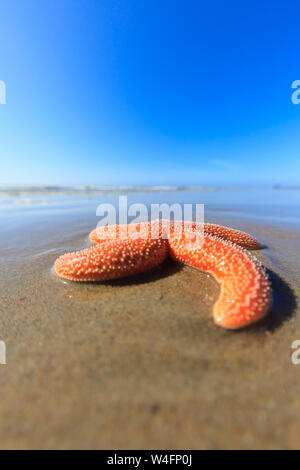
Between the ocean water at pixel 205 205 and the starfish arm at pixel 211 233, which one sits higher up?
the ocean water at pixel 205 205

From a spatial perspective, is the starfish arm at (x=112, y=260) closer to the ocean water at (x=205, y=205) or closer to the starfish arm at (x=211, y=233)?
the starfish arm at (x=211, y=233)

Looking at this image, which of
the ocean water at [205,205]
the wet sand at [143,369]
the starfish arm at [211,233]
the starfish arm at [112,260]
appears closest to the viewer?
the wet sand at [143,369]

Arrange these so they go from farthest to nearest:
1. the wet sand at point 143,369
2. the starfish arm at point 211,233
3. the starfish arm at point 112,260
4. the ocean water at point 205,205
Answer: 1. the ocean water at point 205,205
2. the starfish arm at point 211,233
3. the starfish arm at point 112,260
4. the wet sand at point 143,369

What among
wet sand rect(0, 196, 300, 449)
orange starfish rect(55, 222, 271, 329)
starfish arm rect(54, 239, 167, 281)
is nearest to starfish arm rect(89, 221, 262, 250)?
orange starfish rect(55, 222, 271, 329)

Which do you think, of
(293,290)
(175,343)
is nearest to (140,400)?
(175,343)

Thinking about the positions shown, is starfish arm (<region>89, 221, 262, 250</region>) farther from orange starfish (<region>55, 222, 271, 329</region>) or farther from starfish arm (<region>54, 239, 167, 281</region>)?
starfish arm (<region>54, 239, 167, 281</region>)

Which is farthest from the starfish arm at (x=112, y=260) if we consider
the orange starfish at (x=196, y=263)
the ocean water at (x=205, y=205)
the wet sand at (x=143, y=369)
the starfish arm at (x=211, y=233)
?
the ocean water at (x=205, y=205)
